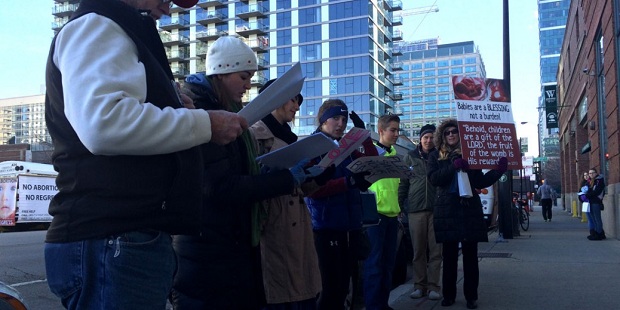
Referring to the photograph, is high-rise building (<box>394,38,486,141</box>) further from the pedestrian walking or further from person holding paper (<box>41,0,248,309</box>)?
person holding paper (<box>41,0,248,309</box>)

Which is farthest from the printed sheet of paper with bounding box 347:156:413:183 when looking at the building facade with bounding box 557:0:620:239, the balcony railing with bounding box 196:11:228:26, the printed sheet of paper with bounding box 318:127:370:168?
the balcony railing with bounding box 196:11:228:26

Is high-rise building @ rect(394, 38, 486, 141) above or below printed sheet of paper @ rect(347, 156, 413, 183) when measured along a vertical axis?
above

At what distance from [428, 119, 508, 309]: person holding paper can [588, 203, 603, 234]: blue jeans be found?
10.0 metres

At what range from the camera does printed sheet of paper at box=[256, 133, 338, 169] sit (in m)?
2.70

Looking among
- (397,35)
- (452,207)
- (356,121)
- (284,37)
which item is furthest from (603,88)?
(397,35)

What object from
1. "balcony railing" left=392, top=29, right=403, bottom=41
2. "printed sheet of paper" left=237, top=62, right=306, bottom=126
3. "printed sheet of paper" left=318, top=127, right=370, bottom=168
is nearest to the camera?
"printed sheet of paper" left=237, top=62, right=306, bottom=126

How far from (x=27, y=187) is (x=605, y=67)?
20410 millimetres

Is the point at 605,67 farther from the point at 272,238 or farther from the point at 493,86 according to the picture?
the point at 272,238

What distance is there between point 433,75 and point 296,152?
15626cm

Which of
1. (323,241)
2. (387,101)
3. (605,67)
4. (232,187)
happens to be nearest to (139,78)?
(232,187)

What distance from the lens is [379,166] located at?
12.9ft

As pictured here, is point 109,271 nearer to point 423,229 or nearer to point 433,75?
point 423,229

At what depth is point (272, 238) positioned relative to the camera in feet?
9.60

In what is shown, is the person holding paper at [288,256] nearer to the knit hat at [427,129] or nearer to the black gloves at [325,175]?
the black gloves at [325,175]
